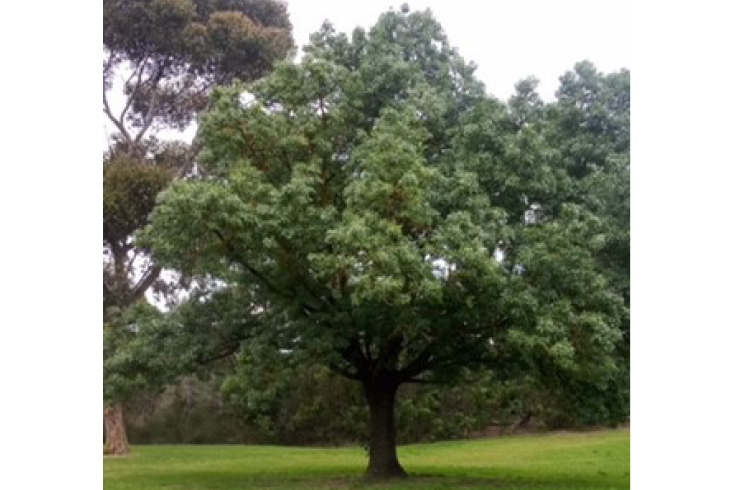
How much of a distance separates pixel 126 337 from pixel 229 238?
12.6 ft

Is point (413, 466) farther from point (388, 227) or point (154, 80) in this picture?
point (154, 80)

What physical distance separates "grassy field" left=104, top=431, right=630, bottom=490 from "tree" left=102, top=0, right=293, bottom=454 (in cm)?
343

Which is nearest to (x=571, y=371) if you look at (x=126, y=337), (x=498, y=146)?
(x=498, y=146)

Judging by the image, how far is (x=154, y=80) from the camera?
985 inches

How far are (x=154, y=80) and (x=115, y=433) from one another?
897 centimetres

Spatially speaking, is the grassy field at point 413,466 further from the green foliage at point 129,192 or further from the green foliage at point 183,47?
the green foliage at point 183,47

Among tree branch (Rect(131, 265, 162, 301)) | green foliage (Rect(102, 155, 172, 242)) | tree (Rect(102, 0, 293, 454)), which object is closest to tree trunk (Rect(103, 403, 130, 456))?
tree (Rect(102, 0, 293, 454))

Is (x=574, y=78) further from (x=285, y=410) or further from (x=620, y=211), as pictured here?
(x=285, y=410)

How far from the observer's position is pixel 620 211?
13.4 meters

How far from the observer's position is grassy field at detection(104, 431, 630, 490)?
14359 millimetres

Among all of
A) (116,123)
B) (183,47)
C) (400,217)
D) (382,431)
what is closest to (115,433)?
(116,123)

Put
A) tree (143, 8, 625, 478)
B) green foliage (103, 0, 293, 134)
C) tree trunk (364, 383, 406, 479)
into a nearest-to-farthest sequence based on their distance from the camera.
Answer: tree (143, 8, 625, 478)
tree trunk (364, 383, 406, 479)
green foliage (103, 0, 293, 134)

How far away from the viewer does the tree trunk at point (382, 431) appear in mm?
14828

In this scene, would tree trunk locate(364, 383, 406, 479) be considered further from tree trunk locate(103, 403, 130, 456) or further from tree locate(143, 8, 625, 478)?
tree trunk locate(103, 403, 130, 456)
